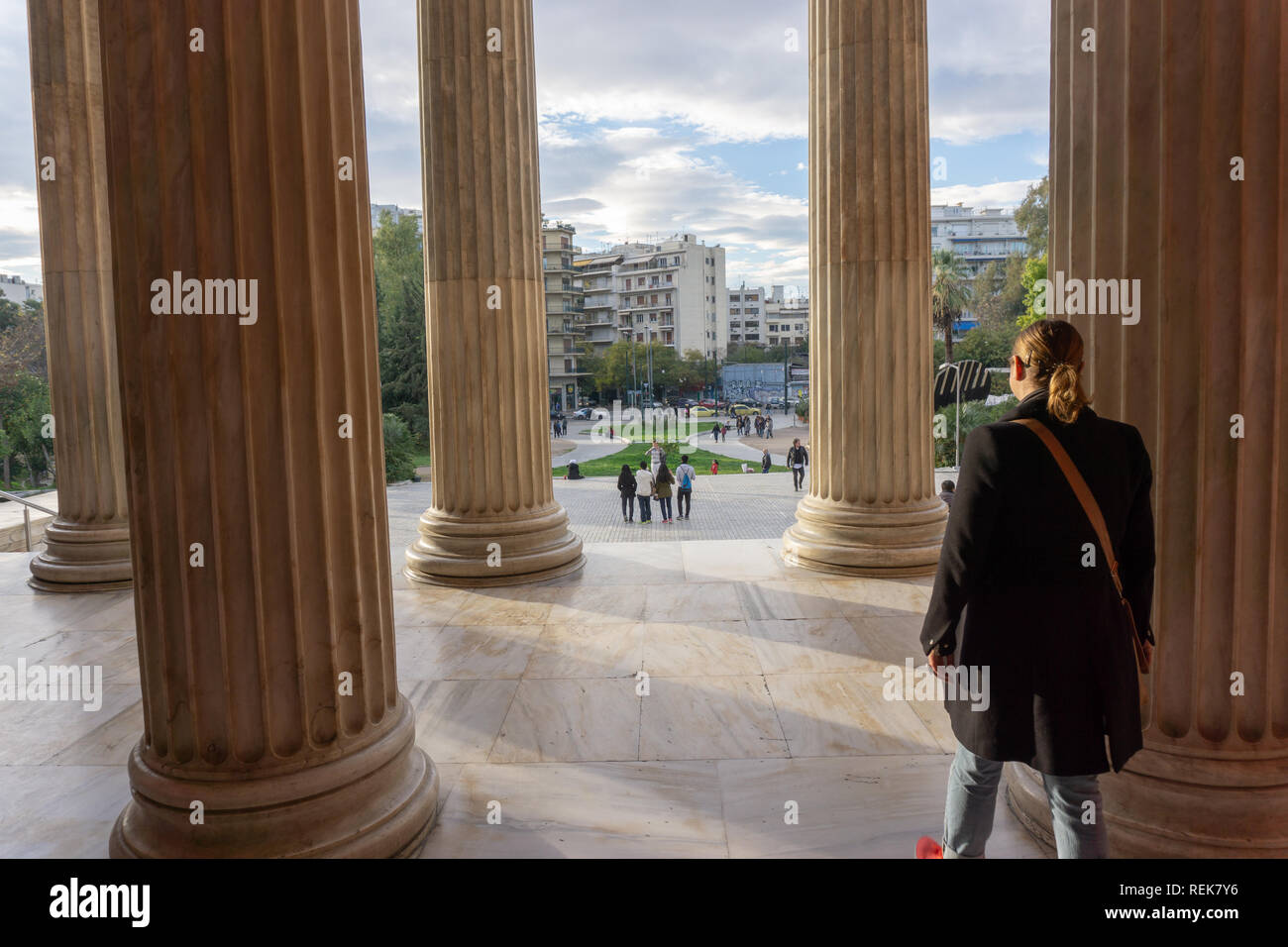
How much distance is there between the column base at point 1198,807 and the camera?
5.35 meters

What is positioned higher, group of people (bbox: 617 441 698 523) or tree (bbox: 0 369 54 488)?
tree (bbox: 0 369 54 488)

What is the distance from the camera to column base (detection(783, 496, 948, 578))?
13.9 m

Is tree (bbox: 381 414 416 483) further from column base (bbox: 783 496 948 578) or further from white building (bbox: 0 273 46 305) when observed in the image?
white building (bbox: 0 273 46 305)

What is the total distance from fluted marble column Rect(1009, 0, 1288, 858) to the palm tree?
3217 inches

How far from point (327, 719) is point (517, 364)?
900cm

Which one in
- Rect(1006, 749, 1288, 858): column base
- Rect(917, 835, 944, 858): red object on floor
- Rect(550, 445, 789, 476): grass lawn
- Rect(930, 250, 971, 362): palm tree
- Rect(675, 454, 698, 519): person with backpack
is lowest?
Rect(550, 445, 789, 476): grass lawn

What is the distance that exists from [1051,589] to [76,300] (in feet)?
51.1

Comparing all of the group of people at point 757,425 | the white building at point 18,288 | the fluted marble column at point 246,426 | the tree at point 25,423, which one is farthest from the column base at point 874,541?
the white building at point 18,288

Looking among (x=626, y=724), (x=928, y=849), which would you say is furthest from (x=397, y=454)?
(x=928, y=849)

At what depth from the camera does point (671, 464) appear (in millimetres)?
58000

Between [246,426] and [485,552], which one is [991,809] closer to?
[246,426]

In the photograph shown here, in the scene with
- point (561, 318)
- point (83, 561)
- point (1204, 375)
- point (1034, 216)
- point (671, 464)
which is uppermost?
point (1034, 216)

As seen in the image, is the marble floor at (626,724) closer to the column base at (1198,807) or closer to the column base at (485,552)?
the column base at (485,552)

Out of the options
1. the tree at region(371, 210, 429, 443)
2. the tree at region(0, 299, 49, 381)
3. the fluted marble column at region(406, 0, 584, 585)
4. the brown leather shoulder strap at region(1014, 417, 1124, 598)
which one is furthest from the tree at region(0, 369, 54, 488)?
the brown leather shoulder strap at region(1014, 417, 1124, 598)
